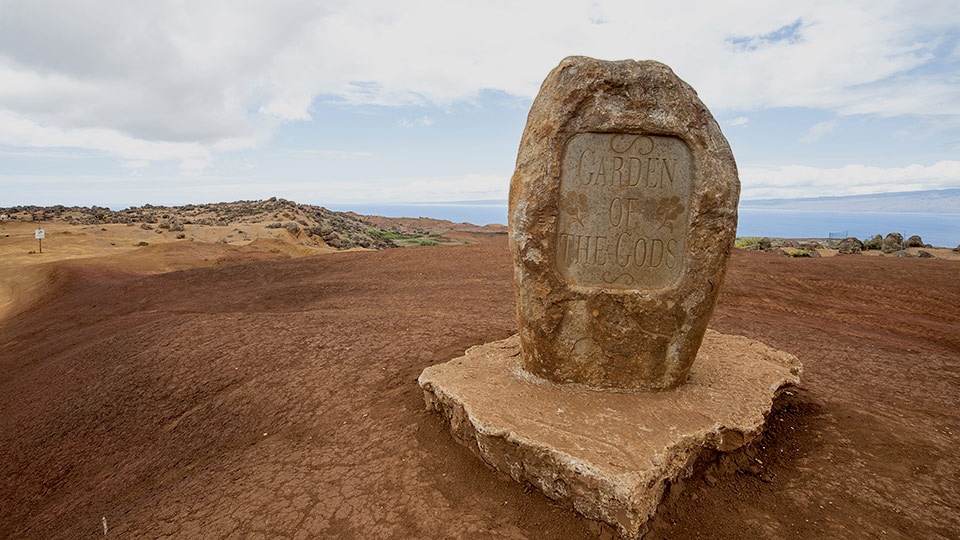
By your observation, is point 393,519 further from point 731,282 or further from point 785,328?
point 731,282

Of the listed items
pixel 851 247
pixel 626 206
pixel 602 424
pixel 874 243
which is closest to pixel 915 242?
pixel 874 243

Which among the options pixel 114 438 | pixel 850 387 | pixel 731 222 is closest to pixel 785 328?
pixel 850 387

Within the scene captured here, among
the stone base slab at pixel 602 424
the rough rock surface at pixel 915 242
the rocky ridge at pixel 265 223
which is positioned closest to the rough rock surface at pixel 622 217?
the stone base slab at pixel 602 424

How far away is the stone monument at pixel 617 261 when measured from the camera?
4406 millimetres

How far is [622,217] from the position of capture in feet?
15.1

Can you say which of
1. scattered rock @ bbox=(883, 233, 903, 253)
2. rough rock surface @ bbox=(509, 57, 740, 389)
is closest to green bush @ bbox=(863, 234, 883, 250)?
scattered rock @ bbox=(883, 233, 903, 253)

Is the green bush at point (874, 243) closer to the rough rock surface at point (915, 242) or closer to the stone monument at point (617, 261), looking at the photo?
the rough rock surface at point (915, 242)

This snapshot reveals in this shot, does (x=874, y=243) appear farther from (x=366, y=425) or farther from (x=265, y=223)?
(x=265, y=223)

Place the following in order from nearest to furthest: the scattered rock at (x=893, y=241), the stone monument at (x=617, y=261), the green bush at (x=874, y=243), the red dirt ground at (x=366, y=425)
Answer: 1. the red dirt ground at (x=366, y=425)
2. the stone monument at (x=617, y=261)
3. the scattered rock at (x=893, y=241)
4. the green bush at (x=874, y=243)

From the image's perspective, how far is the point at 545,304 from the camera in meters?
4.75

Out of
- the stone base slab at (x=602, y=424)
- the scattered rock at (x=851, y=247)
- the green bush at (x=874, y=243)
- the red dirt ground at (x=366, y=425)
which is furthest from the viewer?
the green bush at (x=874, y=243)

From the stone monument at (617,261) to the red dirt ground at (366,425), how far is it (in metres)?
0.47

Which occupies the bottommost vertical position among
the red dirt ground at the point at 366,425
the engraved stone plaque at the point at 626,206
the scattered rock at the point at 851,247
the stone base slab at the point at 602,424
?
the red dirt ground at the point at 366,425

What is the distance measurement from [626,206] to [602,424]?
1862mm
